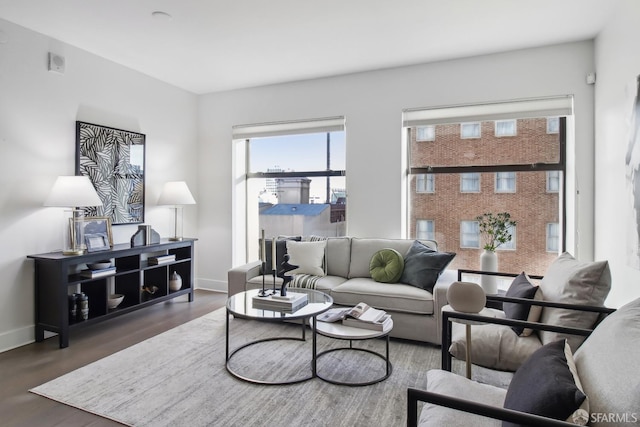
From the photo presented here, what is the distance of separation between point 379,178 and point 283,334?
1912mm

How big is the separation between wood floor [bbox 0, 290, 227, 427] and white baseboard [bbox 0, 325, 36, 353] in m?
0.07

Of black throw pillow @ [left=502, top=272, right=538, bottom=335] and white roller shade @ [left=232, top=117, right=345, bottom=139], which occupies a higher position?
white roller shade @ [left=232, top=117, right=345, bottom=139]

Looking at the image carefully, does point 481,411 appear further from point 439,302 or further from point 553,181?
point 553,181

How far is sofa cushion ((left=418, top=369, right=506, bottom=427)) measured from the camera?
1.25m

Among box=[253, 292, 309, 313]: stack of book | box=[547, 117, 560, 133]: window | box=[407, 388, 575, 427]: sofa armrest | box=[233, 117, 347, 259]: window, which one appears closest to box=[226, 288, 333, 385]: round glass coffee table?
box=[253, 292, 309, 313]: stack of book

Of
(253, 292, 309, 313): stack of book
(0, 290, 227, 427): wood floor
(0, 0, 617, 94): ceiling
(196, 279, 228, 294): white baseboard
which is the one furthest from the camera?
(196, 279, 228, 294): white baseboard

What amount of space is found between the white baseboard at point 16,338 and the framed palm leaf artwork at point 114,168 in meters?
1.10

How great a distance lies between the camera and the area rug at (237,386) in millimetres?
2010

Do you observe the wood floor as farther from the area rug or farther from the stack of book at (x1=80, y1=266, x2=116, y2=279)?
the stack of book at (x1=80, y1=266, x2=116, y2=279)

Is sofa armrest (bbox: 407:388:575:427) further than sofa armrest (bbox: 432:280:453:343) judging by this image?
No

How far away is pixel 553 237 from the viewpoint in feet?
11.8

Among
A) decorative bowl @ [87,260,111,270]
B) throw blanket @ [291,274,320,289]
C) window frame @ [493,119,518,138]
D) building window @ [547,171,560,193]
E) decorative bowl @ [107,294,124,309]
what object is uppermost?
window frame @ [493,119,518,138]

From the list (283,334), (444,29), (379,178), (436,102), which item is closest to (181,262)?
(283,334)

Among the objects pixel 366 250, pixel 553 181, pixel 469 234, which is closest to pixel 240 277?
pixel 366 250
